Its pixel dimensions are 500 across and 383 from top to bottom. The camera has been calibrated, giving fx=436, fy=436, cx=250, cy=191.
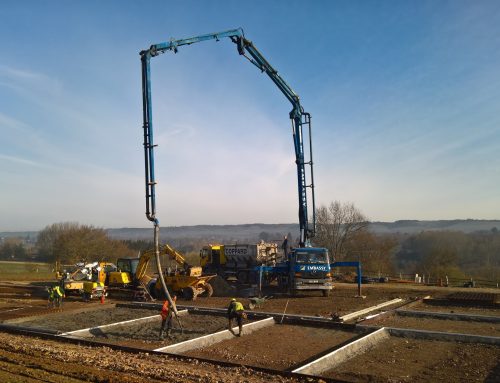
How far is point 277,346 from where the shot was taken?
39.9 feet

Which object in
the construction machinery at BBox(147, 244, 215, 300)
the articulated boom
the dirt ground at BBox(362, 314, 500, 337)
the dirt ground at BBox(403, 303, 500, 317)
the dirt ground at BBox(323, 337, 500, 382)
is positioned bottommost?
the dirt ground at BBox(403, 303, 500, 317)

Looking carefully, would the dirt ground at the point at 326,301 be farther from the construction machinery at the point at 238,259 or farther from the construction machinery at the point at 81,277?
the construction machinery at the point at 81,277

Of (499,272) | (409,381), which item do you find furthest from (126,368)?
(499,272)

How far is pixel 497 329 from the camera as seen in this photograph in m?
14.3

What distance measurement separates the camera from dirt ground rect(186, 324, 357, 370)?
10.6 metres

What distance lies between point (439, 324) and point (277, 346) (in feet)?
21.7

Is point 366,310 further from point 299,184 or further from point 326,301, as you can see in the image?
point 299,184

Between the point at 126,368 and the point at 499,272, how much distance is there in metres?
49.9

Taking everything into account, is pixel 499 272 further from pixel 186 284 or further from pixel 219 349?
pixel 219 349

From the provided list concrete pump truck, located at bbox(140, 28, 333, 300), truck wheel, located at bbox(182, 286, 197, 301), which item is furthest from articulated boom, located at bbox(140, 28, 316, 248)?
truck wheel, located at bbox(182, 286, 197, 301)

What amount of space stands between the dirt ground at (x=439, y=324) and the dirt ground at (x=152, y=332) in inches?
212

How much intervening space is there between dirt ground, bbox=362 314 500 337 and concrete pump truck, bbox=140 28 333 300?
20.2ft

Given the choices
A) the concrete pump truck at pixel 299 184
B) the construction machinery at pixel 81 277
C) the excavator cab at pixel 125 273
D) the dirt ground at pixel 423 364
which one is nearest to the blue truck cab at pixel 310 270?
the concrete pump truck at pixel 299 184

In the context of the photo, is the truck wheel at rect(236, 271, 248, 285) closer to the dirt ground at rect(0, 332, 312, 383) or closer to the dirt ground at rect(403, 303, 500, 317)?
the dirt ground at rect(403, 303, 500, 317)
